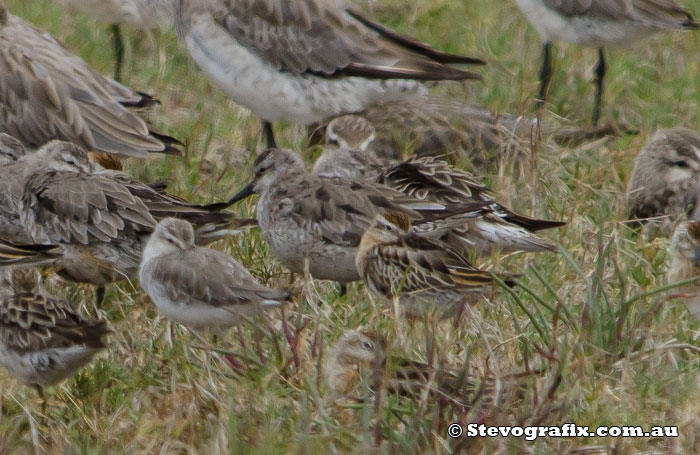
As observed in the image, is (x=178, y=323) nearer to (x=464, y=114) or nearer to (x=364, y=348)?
(x=364, y=348)

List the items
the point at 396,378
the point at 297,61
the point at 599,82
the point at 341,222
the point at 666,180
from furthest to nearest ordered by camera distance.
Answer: the point at 599,82
the point at 297,61
the point at 666,180
the point at 341,222
the point at 396,378

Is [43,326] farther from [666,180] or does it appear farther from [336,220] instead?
[666,180]

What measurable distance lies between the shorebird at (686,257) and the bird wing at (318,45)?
2.36 m

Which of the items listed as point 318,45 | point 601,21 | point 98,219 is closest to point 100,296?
point 98,219

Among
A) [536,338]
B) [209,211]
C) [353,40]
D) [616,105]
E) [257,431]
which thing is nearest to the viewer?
[257,431]

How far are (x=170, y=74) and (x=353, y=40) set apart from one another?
212 centimetres

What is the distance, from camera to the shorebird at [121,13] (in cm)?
965

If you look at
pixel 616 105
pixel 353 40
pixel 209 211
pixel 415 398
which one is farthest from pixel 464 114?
pixel 415 398

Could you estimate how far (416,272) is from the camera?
19.0ft

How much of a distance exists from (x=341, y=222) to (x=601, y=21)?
3270 millimetres

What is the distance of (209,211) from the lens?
645 centimetres

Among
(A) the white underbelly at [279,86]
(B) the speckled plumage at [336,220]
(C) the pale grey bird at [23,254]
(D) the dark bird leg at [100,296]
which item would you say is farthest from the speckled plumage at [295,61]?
(C) the pale grey bird at [23,254]

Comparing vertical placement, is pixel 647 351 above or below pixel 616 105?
above

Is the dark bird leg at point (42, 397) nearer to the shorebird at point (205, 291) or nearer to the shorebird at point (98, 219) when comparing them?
the shorebird at point (205, 291)
